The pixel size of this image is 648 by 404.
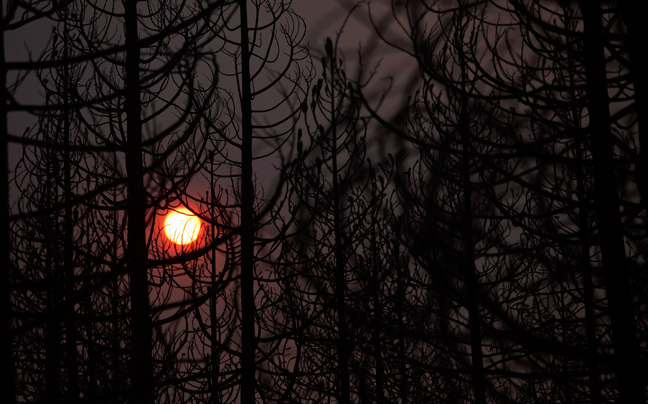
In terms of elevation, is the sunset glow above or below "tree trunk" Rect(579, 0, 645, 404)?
above

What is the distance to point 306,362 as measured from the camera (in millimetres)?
11648

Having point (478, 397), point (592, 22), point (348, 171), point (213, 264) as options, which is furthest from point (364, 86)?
point (213, 264)

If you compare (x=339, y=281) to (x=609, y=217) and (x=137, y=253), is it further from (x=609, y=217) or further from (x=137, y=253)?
(x=609, y=217)

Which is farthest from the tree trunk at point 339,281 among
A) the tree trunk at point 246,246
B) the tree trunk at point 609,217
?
the tree trunk at point 609,217

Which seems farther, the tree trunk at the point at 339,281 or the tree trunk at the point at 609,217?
the tree trunk at the point at 339,281

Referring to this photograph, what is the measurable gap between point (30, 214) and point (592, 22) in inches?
107

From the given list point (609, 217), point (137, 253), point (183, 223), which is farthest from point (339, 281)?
point (609, 217)

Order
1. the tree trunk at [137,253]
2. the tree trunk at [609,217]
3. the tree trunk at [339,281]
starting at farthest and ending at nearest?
the tree trunk at [339,281]
the tree trunk at [137,253]
the tree trunk at [609,217]

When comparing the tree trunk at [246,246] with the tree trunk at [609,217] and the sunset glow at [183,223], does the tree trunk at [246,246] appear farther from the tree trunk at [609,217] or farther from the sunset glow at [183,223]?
the tree trunk at [609,217]

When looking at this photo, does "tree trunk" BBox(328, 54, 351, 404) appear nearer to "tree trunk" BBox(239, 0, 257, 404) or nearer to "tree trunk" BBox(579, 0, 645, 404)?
"tree trunk" BBox(239, 0, 257, 404)

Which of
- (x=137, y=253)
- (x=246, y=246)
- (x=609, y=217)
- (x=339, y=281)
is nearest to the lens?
(x=609, y=217)

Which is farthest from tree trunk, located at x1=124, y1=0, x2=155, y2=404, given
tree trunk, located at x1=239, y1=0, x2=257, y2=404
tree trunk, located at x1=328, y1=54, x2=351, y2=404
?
tree trunk, located at x1=328, y1=54, x2=351, y2=404

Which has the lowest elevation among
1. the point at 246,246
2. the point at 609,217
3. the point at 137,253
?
the point at 609,217

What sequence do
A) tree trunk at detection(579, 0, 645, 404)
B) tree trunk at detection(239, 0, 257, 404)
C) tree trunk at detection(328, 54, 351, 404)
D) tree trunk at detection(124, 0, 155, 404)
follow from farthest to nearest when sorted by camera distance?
tree trunk at detection(328, 54, 351, 404) < tree trunk at detection(239, 0, 257, 404) < tree trunk at detection(124, 0, 155, 404) < tree trunk at detection(579, 0, 645, 404)
